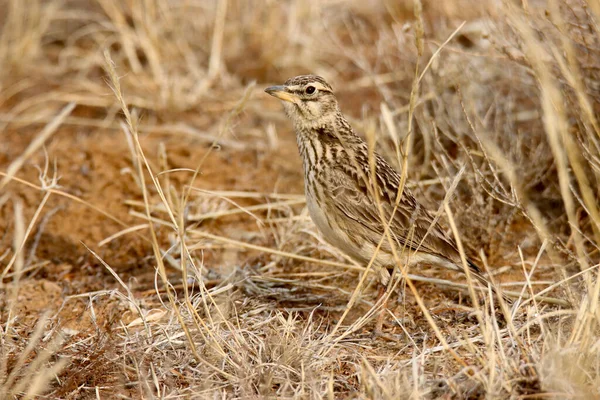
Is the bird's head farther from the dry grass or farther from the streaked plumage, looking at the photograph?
the dry grass

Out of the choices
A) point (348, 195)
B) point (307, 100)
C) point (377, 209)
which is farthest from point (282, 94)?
point (377, 209)

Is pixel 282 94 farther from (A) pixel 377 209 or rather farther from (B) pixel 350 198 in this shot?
(A) pixel 377 209

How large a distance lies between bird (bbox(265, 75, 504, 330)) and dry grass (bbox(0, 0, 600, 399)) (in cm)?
25

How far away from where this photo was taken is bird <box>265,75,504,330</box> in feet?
15.7

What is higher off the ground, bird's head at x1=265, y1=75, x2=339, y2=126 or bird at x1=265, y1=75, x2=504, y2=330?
bird's head at x1=265, y1=75, x2=339, y2=126

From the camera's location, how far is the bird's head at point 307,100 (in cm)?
504

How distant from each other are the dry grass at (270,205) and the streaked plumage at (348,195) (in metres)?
0.26

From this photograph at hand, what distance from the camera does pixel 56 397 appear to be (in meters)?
4.02

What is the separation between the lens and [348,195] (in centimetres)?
478

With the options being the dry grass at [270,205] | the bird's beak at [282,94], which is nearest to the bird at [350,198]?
the bird's beak at [282,94]

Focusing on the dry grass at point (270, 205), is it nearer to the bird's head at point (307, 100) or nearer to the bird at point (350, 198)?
the bird at point (350, 198)

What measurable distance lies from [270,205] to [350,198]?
137cm

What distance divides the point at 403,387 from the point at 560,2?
10.1 ft

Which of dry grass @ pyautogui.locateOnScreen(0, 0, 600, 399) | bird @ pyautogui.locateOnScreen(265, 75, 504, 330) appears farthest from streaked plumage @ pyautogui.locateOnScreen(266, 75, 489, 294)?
dry grass @ pyautogui.locateOnScreen(0, 0, 600, 399)
